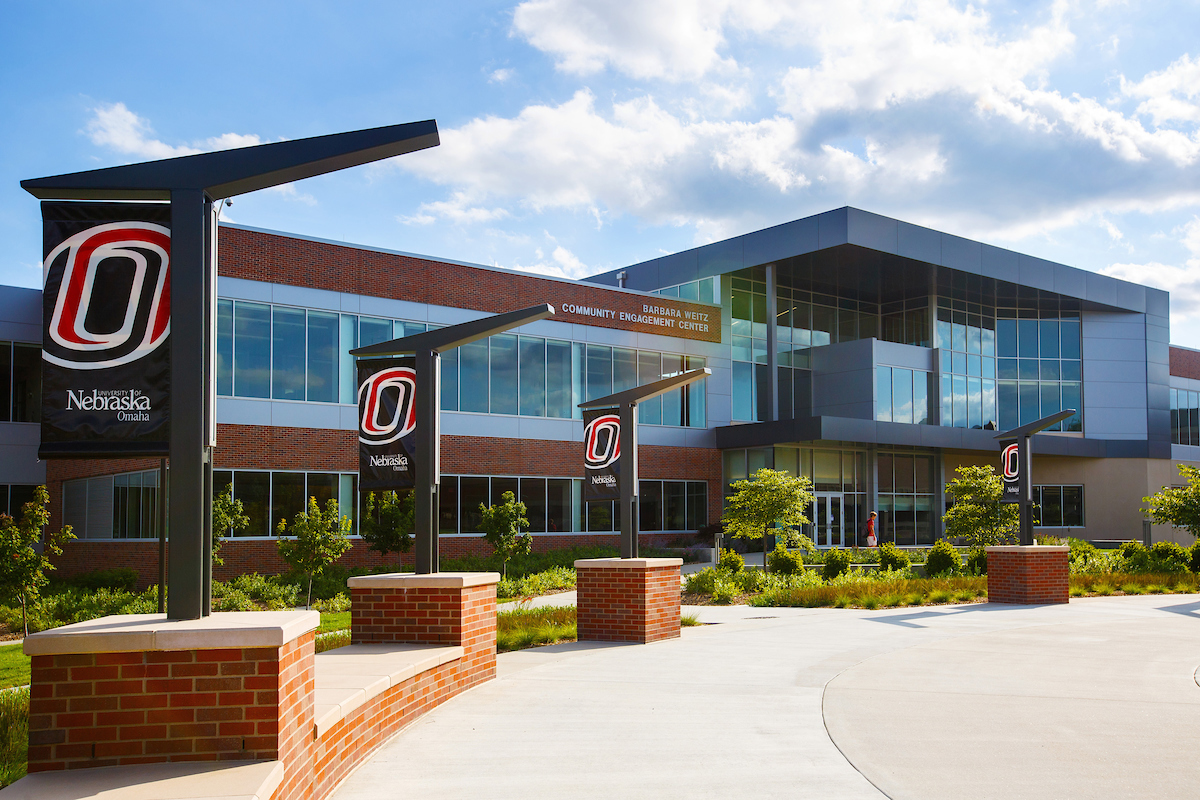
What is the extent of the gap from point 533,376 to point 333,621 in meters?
15.9

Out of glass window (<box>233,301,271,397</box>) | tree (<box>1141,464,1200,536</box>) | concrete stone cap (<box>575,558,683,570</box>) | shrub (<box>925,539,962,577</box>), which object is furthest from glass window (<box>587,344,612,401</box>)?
concrete stone cap (<box>575,558,683,570</box>)

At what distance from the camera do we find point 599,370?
33.8 m

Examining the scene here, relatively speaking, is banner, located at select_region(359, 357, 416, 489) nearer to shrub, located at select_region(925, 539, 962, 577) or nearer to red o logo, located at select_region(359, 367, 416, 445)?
red o logo, located at select_region(359, 367, 416, 445)

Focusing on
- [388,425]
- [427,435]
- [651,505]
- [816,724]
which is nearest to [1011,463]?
[816,724]

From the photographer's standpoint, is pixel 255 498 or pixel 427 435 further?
pixel 255 498

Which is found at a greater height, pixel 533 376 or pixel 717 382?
pixel 717 382

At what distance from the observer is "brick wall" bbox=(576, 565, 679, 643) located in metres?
12.0

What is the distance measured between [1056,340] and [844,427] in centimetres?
1745

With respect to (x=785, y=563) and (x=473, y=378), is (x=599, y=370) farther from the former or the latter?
(x=785, y=563)

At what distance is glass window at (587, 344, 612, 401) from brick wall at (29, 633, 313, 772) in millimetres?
29014

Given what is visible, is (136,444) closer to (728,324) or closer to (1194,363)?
(728,324)

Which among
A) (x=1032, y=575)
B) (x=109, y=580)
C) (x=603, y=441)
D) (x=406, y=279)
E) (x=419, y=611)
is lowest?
(x=109, y=580)

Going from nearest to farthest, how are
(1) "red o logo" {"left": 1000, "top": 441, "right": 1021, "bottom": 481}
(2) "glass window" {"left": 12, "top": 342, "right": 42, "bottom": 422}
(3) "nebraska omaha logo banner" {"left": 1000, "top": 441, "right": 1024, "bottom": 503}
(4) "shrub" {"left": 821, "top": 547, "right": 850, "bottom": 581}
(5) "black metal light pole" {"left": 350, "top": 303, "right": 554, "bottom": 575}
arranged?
(5) "black metal light pole" {"left": 350, "top": 303, "right": 554, "bottom": 575} < (3) "nebraska omaha logo banner" {"left": 1000, "top": 441, "right": 1024, "bottom": 503} < (1) "red o logo" {"left": 1000, "top": 441, "right": 1021, "bottom": 481} < (4) "shrub" {"left": 821, "top": 547, "right": 850, "bottom": 581} < (2) "glass window" {"left": 12, "top": 342, "right": 42, "bottom": 422}

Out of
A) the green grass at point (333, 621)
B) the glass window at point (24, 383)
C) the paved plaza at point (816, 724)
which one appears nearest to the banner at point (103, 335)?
the paved plaza at point (816, 724)
